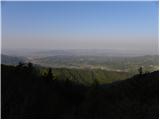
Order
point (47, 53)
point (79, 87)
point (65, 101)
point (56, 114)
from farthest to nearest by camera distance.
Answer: point (47, 53) < point (79, 87) < point (65, 101) < point (56, 114)

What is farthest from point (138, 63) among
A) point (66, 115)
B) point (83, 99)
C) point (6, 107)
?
point (6, 107)

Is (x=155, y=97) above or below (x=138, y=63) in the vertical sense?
below

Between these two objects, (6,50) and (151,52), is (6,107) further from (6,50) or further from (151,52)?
(151,52)

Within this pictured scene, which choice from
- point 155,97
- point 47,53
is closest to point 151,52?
point 155,97

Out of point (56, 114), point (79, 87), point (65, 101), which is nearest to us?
point (56, 114)

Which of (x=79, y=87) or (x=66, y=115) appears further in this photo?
(x=79, y=87)

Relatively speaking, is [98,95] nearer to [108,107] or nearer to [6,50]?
[108,107]
